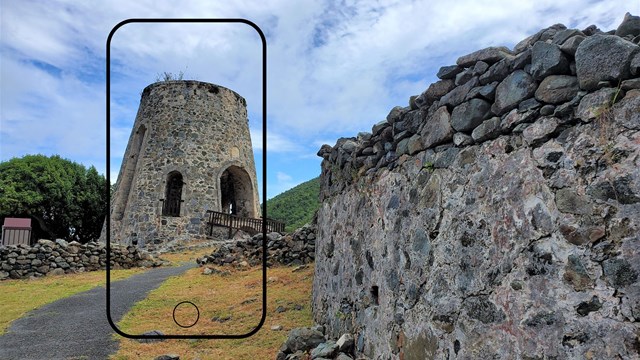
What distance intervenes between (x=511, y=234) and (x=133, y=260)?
47.5 feet

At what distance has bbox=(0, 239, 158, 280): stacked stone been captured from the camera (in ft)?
45.2

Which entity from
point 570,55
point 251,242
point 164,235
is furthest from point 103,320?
point 164,235

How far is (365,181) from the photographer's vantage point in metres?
5.64

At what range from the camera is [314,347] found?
577 centimetres

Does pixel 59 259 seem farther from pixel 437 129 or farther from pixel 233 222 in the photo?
pixel 437 129

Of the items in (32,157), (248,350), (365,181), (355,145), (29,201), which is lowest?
(248,350)

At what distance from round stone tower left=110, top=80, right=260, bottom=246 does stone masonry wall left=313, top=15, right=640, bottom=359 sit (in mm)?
16633

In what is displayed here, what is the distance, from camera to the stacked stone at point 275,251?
1245 centimetres

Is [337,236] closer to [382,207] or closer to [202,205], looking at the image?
[382,207]

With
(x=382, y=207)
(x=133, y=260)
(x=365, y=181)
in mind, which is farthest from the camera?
(x=133, y=260)

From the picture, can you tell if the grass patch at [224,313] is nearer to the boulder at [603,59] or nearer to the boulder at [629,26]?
the boulder at [603,59]

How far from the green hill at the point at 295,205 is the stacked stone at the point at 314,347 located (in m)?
22.1

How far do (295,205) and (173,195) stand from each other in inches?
473

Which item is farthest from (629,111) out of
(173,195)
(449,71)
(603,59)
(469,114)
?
(173,195)
